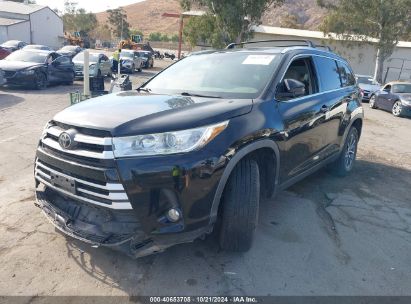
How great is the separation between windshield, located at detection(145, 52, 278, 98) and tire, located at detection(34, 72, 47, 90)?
11.1m

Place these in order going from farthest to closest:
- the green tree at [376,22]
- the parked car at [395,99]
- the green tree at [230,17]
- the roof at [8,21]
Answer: the roof at [8,21], the green tree at [376,22], the green tree at [230,17], the parked car at [395,99]

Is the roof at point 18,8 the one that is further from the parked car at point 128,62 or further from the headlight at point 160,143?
the headlight at point 160,143

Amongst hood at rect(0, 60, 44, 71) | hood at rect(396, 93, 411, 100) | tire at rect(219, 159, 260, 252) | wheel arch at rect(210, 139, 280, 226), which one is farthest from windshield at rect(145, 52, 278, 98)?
hood at rect(396, 93, 411, 100)

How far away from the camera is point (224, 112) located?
3021 millimetres

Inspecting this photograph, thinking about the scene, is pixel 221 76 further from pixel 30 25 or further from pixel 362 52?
pixel 30 25

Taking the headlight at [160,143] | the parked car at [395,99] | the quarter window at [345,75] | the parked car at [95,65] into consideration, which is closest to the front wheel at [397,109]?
the parked car at [395,99]

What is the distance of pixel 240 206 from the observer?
3.11 meters

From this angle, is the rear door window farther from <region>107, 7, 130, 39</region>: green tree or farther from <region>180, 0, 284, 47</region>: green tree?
<region>107, 7, 130, 39</region>: green tree

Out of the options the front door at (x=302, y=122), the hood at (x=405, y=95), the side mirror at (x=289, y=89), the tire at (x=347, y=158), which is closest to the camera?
the side mirror at (x=289, y=89)

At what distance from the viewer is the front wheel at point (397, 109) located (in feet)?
48.5

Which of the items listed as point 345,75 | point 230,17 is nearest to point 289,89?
point 345,75

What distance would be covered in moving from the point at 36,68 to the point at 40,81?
1.68ft

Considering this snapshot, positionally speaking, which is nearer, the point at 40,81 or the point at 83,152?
the point at 83,152

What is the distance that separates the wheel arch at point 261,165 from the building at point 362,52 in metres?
32.2
